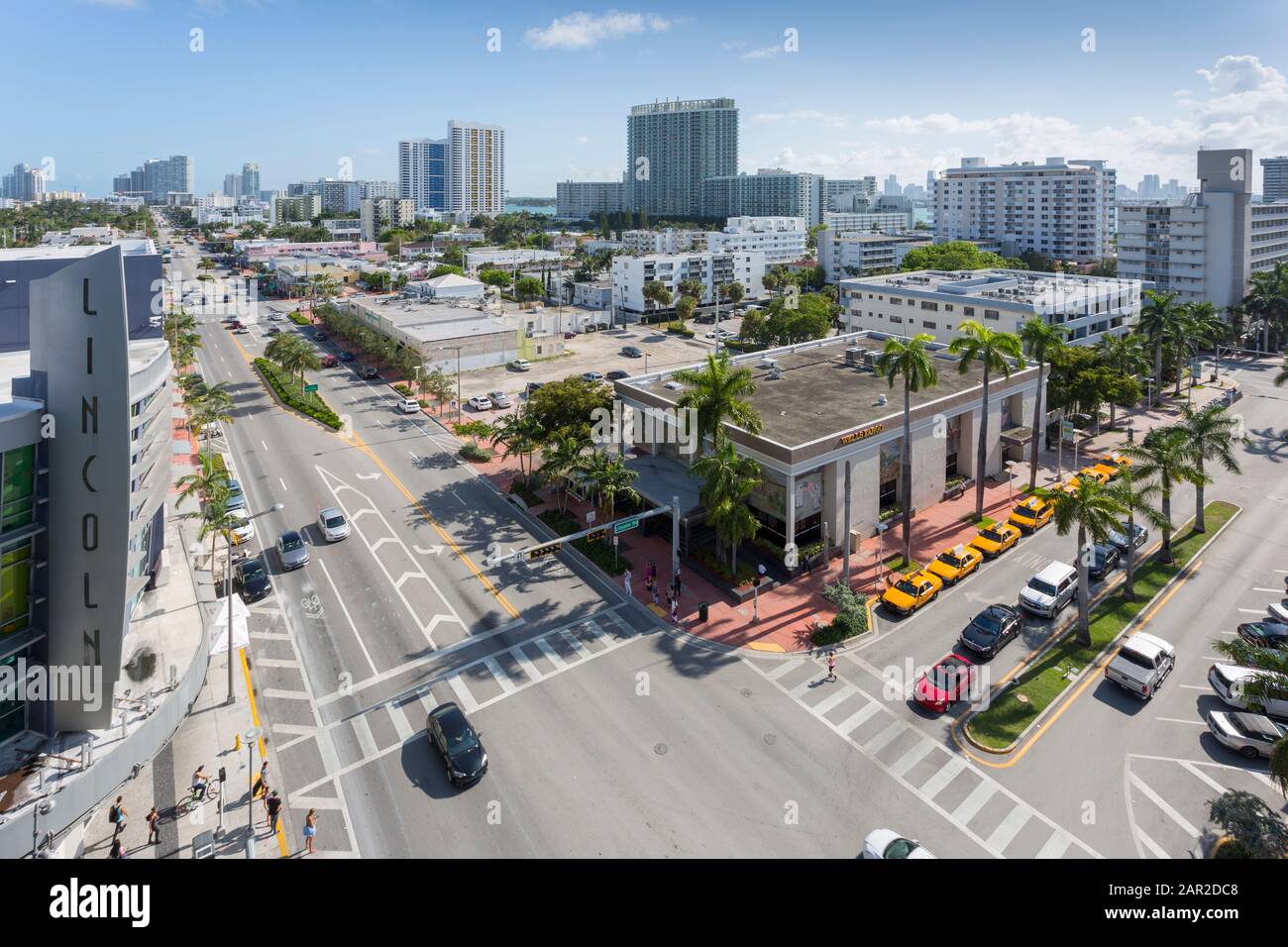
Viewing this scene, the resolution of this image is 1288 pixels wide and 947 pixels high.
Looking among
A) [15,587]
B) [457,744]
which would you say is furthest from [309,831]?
[15,587]

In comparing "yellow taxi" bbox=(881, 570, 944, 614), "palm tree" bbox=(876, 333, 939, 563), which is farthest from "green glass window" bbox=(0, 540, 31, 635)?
"palm tree" bbox=(876, 333, 939, 563)

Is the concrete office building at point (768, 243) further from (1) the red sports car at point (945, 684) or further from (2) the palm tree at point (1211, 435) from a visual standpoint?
(1) the red sports car at point (945, 684)

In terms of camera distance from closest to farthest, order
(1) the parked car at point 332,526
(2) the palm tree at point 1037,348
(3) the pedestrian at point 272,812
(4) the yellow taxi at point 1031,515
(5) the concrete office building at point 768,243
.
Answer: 1. (3) the pedestrian at point 272,812
2. (1) the parked car at point 332,526
3. (4) the yellow taxi at point 1031,515
4. (2) the palm tree at point 1037,348
5. (5) the concrete office building at point 768,243

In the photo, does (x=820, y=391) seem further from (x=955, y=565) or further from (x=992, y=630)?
(x=992, y=630)

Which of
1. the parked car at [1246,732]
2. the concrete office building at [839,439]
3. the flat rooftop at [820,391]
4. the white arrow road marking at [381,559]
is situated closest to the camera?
the parked car at [1246,732]

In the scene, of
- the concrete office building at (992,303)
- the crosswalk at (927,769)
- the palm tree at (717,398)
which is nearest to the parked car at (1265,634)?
the crosswalk at (927,769)
